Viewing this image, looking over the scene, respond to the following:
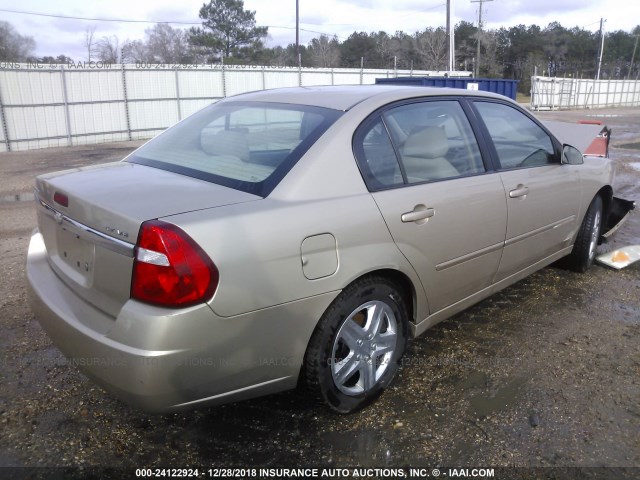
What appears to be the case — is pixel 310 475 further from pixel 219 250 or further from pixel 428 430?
pixel 219 250

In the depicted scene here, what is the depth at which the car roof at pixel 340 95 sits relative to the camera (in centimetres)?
287

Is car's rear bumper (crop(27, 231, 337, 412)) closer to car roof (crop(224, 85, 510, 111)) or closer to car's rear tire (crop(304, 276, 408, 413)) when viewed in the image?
car's rear tire (crop(304, 276, 408, 413))

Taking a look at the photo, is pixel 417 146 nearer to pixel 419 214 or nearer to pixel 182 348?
pixel 419 214

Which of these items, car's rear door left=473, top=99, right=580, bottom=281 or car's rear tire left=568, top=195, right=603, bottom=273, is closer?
car's rear door left=473, top=99, right=580, bottom=281

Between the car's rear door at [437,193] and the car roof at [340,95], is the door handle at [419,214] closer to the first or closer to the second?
the car's rear door at [437,193]

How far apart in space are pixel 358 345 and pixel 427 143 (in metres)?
1.23

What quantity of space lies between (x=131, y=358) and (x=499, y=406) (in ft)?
6.10

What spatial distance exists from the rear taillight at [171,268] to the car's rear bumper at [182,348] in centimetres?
5

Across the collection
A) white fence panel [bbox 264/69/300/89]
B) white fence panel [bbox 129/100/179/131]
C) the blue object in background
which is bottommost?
white fence panel [bbox 129/100/179/131]

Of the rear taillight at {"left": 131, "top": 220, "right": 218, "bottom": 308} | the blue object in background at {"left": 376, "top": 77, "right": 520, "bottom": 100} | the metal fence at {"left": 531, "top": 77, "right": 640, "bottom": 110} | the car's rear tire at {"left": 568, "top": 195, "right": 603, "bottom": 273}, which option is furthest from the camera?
the metal fence at {"left": 531, "top": 77, "right": 640, "bottom": 110}

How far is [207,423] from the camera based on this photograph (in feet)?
8.62

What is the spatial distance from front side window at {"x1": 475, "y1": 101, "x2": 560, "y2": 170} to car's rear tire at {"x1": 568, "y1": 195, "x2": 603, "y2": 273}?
32.4 inches

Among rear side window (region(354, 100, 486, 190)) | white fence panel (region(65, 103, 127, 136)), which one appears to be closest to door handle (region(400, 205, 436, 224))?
rear side window (region(354, 100, 486, 190))

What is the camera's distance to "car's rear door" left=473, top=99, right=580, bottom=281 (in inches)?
136
